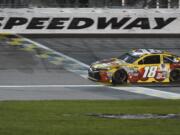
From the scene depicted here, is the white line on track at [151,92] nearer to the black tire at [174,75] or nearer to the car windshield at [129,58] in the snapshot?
the car windshield at [129,58]

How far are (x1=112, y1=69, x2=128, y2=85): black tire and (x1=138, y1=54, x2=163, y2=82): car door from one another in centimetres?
73

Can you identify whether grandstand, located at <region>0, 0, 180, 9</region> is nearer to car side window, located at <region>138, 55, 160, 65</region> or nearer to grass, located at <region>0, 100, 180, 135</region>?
car side window, located at <region>138, 55, 160, 65</region>

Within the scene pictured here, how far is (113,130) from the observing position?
9266 mm

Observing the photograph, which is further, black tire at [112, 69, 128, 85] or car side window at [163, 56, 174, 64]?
car side window at [163, 56, 174, 64]

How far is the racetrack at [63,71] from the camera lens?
65.2 feet

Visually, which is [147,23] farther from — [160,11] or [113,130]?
[113,130]

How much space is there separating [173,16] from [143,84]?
12.7 m

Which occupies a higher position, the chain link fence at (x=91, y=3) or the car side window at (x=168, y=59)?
the car side window at (x=168, y=59)

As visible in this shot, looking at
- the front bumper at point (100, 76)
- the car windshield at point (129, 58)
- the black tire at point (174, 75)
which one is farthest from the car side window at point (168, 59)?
the front bumper at point (100, 76)

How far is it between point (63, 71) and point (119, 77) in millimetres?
6374

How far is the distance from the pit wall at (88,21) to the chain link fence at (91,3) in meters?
0.45

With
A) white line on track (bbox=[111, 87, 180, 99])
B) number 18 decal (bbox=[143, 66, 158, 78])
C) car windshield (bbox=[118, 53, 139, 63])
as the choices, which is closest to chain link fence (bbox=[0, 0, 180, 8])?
car windshield (bbox=[118, 53, 139, 63])

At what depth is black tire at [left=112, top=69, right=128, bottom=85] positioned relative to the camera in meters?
23.0

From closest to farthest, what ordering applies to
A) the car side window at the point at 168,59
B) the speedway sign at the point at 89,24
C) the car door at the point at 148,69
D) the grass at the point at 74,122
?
1. the grass at the point at 74,122
2. the car door at the point at 148,69
3. the car side window at the point at 168,59
4. the speedway sign at the point at 89,24
